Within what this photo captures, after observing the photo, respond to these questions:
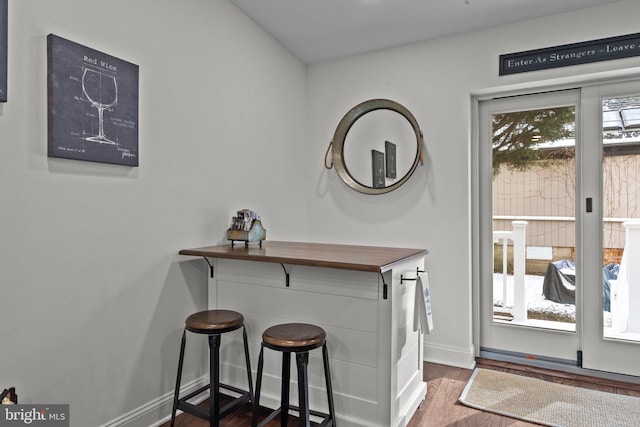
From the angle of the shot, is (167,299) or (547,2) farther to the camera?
(547,2)

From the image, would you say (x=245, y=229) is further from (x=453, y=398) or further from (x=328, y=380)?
(x=453, y=398)

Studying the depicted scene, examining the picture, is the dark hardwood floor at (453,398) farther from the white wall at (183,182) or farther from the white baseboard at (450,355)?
the white wall at (183,182)

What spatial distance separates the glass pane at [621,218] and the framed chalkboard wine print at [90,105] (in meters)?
2.94

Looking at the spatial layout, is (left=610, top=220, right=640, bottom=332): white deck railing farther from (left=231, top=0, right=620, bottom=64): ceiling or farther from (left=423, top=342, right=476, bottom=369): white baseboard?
(left=231, top=0, right=620, bottom=64): ceiling

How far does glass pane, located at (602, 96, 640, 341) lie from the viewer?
259 centimetres

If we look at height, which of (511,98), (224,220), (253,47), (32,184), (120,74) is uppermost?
(253,47)

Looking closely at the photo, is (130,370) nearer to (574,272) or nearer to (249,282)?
(249,282)

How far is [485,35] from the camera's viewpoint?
2.84 metres

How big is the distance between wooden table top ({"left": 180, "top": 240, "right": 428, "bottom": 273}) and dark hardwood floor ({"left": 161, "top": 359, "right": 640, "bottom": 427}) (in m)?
0.89

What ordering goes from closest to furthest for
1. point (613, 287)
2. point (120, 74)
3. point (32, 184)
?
point (32, 184) → point (120, 74) → point (613, 287)

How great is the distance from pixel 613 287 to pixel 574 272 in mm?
238

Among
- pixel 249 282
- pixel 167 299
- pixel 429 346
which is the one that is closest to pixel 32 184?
pixel 167 299
